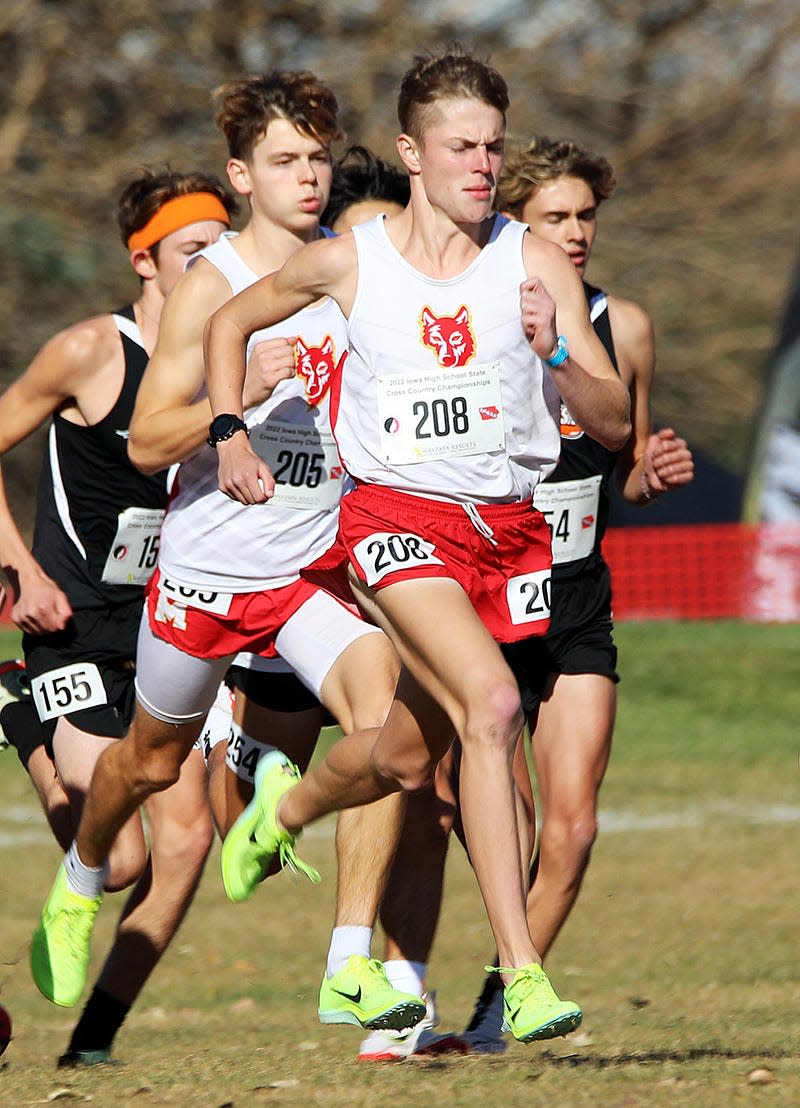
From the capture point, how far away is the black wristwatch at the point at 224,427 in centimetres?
468

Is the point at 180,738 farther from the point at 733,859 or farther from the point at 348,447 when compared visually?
the point at 733,859

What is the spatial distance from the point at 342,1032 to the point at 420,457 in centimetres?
276

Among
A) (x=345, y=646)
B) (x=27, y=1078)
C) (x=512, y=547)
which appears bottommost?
(x=27, y=1078)

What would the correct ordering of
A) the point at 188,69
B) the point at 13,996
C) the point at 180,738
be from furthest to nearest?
the point at 188,69
the point at 13,996
the point at 180,738

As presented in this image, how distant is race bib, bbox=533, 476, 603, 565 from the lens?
226 inches

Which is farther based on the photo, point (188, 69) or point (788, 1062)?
point (188, 69)

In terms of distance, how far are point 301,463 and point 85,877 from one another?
1.48 m

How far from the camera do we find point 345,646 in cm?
505

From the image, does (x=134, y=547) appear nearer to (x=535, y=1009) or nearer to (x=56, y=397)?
(x=56, y=397)

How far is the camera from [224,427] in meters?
4.69

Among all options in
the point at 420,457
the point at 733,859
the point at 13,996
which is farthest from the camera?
the point at 733,859

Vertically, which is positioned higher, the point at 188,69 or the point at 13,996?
the point at 188,69

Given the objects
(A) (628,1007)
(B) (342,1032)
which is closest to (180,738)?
(B) (342,1032)

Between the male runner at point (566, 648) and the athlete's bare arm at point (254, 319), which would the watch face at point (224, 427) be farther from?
the male runner at point (566, 648)
